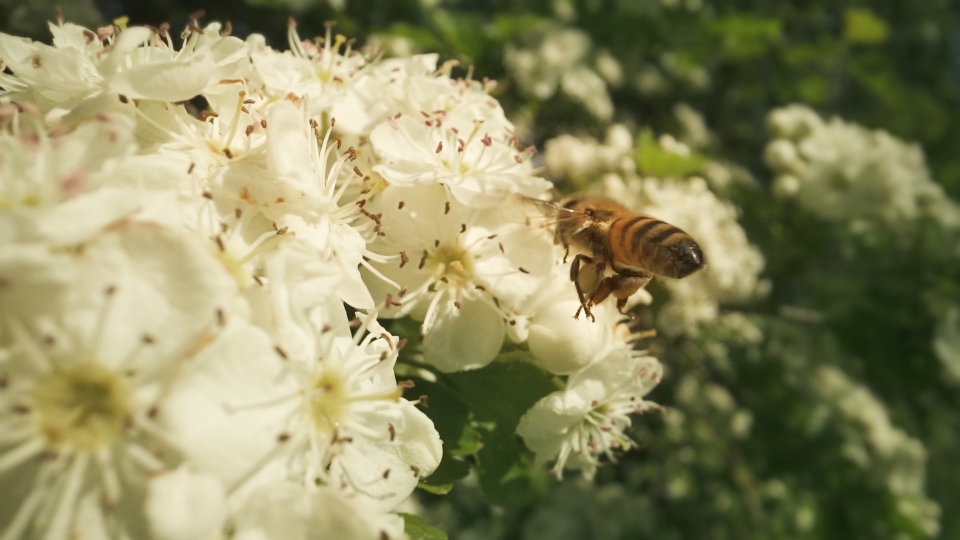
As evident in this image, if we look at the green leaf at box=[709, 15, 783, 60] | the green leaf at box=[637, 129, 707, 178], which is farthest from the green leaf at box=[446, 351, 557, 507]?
the green leaf at box=[709, 15, 783, 60]

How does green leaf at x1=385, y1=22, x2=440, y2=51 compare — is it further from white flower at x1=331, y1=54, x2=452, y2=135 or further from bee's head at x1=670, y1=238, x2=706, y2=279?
bee's head at x1=670, y1=238, x2=706, y2=279

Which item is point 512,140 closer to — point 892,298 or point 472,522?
point 472,522

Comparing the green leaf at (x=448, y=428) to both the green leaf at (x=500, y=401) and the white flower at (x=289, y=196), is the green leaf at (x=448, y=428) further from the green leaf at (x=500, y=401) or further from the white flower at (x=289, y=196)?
the white flower at (x=289, y=196)

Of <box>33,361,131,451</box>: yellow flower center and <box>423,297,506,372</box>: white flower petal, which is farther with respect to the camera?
<box>423,297,506,372</box>: white flower petal

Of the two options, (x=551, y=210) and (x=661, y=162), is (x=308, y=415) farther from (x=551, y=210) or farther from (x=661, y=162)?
(x=661, y=162)

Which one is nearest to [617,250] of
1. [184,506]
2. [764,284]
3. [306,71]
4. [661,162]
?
[306,71]

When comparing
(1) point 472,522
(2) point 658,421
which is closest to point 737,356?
(2) point 658,421

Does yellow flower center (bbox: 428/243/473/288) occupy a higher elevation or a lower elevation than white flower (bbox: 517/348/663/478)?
higher
